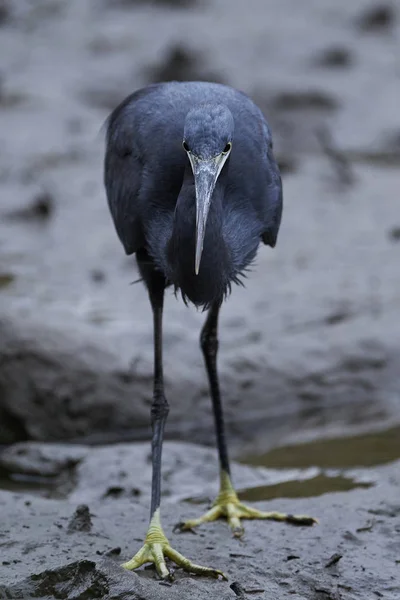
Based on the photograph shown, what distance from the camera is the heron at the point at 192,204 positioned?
492cm

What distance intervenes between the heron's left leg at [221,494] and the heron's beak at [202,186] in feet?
3.20

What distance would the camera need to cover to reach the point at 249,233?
217 inches

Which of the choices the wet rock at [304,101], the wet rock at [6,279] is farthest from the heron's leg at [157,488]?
the wet rock at [304,101]

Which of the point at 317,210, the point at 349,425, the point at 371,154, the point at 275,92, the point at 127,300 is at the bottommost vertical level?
the point at 349,425

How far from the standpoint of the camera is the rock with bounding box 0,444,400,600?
4.55m

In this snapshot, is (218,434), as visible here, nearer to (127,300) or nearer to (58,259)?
(127,300)

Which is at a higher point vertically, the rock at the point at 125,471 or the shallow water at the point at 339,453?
the shallow water at the point at 339,453

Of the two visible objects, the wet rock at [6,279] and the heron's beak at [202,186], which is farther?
the wet rock at [6,279]

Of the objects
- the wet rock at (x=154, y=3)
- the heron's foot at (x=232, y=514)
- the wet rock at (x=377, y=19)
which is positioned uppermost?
the wet rock at (x=154, y=3)

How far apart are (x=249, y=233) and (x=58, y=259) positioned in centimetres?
437

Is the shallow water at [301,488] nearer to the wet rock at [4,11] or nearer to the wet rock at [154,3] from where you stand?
the wet rock at [4,11]

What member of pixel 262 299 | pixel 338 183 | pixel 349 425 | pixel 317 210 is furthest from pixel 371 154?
pixel 349 425

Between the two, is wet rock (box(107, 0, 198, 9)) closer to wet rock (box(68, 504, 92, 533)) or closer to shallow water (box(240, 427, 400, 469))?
shallow water (box(240, 427, 400, 469))

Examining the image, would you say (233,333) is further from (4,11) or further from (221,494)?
(4,11)
